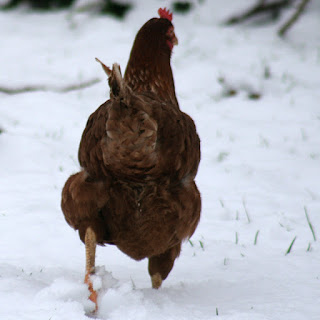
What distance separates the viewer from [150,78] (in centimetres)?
319

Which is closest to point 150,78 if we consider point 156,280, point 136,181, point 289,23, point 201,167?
point 136,181

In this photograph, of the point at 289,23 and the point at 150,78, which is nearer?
the point at 150,78

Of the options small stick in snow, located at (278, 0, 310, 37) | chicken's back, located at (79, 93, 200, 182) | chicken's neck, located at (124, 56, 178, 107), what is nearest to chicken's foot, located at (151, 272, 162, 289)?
chicken's back, located at (79, 93, 200, 182)

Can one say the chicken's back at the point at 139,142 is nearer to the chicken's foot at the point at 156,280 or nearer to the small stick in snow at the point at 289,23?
the chicken's foot at the point at 156,280

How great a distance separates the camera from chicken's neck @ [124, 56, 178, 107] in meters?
3.18

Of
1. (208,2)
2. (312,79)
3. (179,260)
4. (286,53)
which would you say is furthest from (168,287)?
(208,2)

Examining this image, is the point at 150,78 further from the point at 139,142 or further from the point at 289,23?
the point at 289,23

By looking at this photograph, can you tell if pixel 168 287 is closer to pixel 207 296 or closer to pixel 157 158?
pixel 207 296

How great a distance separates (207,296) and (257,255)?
75 centimetres

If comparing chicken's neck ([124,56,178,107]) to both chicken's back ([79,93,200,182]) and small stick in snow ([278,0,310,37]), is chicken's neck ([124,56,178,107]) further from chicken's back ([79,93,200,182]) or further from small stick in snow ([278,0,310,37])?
small stick in snow ([278,0,310,37])

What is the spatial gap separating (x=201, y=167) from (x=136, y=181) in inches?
106

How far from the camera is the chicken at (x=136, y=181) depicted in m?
2.38

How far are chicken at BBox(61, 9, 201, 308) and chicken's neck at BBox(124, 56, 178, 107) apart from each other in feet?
0.85

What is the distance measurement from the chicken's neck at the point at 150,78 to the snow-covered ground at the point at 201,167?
102 cm
